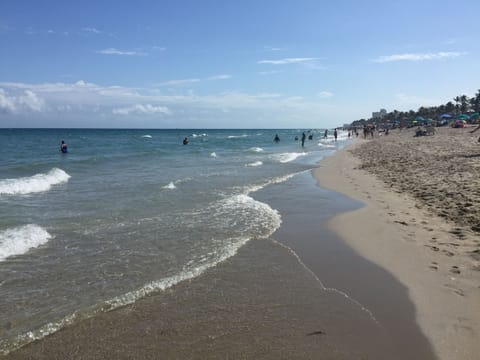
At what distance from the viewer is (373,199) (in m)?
12.1

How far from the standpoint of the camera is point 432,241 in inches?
292

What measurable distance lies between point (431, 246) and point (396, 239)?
836 mm

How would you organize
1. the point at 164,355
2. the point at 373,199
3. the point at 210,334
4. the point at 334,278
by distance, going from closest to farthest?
the point at 164,355
the point at 210,334
the point at 334,278
the point at 373,199

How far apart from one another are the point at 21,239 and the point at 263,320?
249 inches

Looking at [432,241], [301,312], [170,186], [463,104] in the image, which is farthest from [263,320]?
[463,104]

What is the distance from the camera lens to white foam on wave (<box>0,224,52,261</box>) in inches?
288

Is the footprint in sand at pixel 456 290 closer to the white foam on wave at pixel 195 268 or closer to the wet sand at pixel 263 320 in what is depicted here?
the wet sand at pixel 263 320

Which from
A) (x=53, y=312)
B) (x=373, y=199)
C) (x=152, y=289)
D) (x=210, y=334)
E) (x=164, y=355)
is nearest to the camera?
(x=164, y=355)

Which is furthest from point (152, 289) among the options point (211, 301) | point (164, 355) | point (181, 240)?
point (181, 240)

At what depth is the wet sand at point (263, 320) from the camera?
3973 millimetres

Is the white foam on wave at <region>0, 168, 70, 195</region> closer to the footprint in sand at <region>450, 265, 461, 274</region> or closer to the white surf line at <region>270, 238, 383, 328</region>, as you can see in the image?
the white surf line at <region>270, 238, 383, 328</region>

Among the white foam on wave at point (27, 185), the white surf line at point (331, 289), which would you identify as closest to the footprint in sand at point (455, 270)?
the white surf line at point (331, 289)

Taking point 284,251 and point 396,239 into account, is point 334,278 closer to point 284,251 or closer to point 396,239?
point 284,251

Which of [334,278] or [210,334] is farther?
[334,278]
